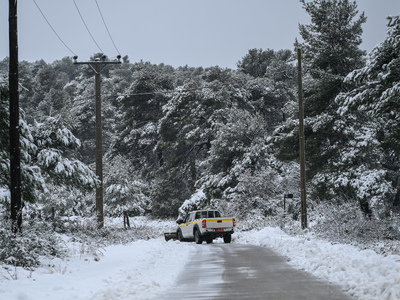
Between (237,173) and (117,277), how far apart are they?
31006 mm

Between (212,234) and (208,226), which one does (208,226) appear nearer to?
(208,226)

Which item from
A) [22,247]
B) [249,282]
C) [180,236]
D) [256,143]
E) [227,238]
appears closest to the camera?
[249,282]

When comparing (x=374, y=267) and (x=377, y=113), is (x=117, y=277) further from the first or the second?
(x=377, y=113)

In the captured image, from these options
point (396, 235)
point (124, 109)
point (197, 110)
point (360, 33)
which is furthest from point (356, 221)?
point (124, 109)

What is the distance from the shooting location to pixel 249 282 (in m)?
10.4

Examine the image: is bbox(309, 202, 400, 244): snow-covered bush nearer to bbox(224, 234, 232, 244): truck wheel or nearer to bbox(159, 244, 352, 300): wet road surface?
bbox(159, 244, 352, 300): wet road surface

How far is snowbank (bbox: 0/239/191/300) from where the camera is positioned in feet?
27.6

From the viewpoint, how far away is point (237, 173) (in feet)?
135

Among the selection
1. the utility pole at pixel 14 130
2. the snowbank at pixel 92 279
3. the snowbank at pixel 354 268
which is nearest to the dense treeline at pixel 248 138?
the utility pole at pixel 14 130

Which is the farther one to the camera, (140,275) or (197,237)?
(197,237)

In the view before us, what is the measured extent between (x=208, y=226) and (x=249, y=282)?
1534 centimetres

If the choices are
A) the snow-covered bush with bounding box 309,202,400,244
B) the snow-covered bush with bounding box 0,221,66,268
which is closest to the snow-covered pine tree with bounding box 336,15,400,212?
the snow-covered bush with bounding box 309,202,400,244

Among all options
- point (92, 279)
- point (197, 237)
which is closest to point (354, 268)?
point (92, 279)

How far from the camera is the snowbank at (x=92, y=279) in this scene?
8.42m
